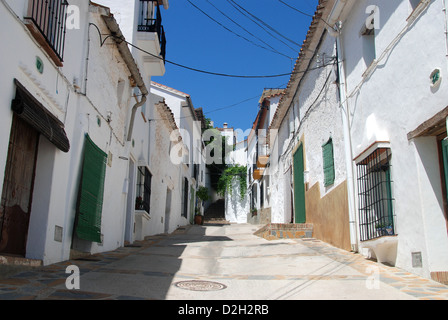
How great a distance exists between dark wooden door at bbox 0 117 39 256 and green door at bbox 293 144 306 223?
351 inches

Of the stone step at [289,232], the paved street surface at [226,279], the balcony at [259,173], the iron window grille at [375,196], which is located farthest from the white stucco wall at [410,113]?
the balcony at [259,173]

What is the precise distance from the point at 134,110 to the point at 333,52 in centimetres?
511

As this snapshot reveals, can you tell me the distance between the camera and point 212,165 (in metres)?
38.1

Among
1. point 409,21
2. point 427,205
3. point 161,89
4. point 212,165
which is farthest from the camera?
point 212,165

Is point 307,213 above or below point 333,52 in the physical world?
below

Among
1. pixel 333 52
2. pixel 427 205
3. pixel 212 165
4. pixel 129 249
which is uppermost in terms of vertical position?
pixel 212 165

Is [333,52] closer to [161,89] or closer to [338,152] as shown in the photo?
[338,152]

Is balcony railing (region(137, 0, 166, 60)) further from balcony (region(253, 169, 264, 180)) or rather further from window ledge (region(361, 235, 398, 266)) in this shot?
balcony (region(253, 169, 264, 180))

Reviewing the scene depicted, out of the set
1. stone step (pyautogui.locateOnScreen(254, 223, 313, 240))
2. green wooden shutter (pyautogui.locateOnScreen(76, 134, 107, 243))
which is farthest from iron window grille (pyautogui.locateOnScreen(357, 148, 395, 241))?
green wooden shutter (pyautogui.locateOnScreen(76, 134, 107, 243))

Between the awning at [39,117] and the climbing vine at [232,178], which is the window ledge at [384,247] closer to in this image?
the awning at [39,117]

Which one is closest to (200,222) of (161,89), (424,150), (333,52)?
(161,89)

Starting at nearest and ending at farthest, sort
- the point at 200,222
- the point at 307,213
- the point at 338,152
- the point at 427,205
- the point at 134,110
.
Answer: the point at 427,205 < the point at 338,152 < the point at 134,110 < the point at 307,213 < the point at 200,222

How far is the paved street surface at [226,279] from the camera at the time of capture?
470cm

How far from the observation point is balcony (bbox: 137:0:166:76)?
12086mm
